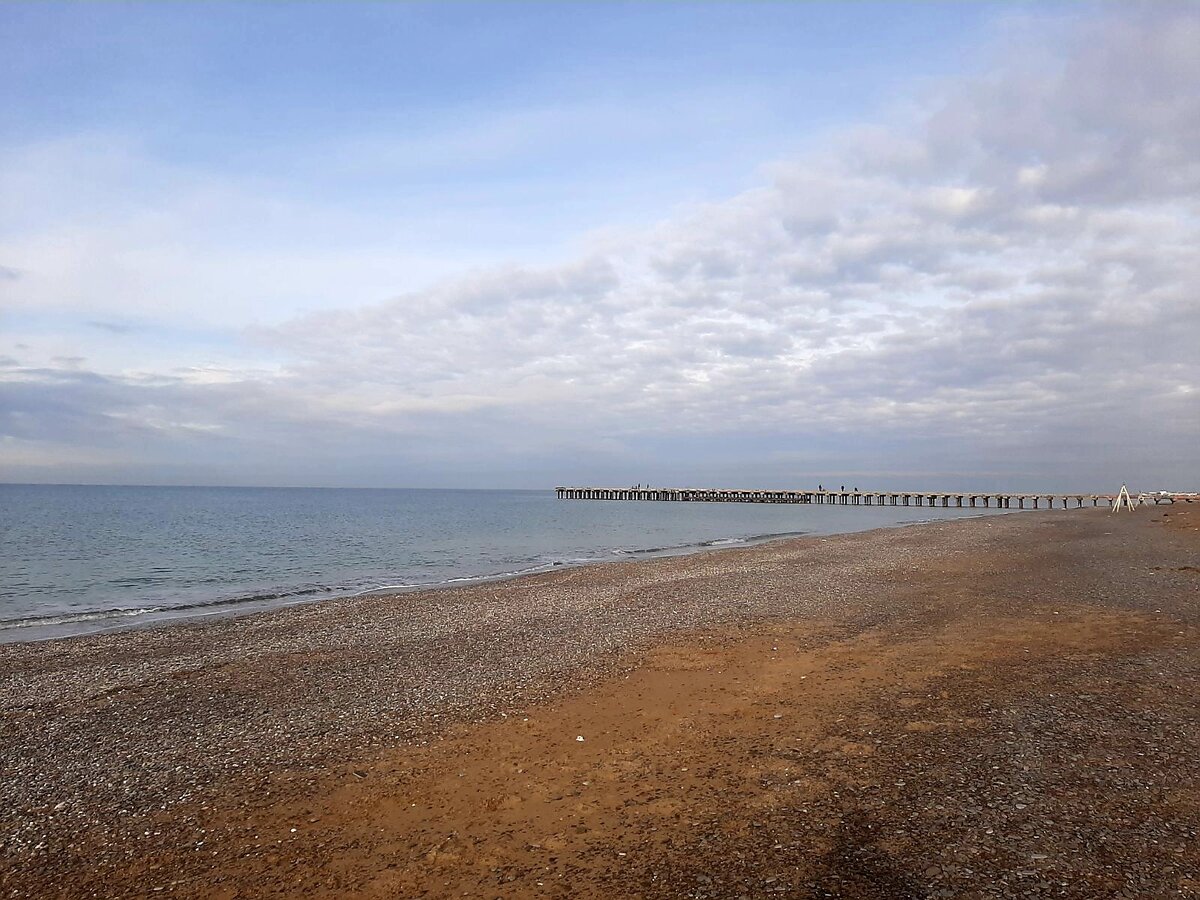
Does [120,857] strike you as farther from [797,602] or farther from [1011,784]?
[797,602]

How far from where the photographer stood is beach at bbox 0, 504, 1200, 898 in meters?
5.95

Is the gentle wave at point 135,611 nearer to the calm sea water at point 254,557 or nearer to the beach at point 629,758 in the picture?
the calm sea water at point 254,557

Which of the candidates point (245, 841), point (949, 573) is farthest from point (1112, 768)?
point (949, 573)

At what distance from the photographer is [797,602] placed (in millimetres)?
18781

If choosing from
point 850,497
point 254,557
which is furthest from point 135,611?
point 850,497

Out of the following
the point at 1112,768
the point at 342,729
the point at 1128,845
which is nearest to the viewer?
the point at 1128,845

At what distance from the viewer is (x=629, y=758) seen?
27.4 ft

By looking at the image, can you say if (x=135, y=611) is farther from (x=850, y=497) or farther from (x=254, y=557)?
(x=850, y=497)

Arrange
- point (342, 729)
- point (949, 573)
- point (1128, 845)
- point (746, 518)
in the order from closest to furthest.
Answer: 1. point (1128, 845)
2. point (342, 729)
3. point (949, 573)
4. point (746, 518)

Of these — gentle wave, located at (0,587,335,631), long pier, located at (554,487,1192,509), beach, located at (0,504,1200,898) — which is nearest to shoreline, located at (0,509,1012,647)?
gentle wave, located at (0,587,335,631)

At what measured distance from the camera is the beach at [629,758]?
595 centimetres

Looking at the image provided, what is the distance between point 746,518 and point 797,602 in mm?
59764

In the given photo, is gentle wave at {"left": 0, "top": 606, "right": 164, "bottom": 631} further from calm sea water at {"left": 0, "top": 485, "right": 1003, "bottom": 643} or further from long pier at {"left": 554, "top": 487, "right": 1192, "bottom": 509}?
long pier at {"left": 554, "top": 487, "right": 1192, "bottom": 509}

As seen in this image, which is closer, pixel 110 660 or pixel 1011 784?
pixel 1011 784
